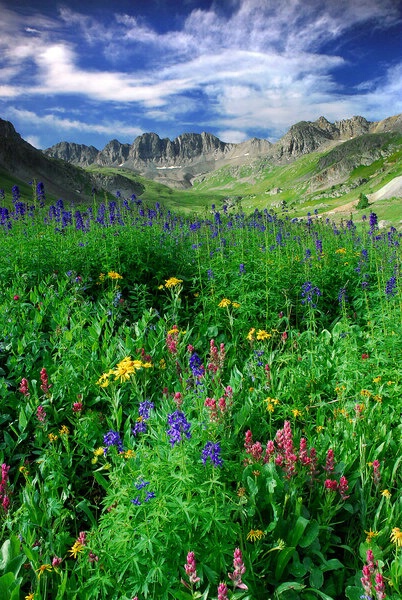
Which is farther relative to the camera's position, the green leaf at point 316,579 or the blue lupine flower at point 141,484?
the green leaf at point 316,579

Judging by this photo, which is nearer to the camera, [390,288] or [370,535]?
[370,535]

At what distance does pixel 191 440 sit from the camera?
116 inches

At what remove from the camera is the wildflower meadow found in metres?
2.62

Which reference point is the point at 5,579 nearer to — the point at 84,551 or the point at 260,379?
the point at 84,551

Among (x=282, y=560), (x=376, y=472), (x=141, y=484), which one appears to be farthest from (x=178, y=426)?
(x=376, y=472)

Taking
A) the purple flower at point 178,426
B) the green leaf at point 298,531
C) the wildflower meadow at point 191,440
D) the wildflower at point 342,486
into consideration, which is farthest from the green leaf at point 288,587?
the purple flower at point 178,426

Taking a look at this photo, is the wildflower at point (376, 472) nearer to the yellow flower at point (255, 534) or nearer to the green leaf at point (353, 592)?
the green leaf at point (353, 592)

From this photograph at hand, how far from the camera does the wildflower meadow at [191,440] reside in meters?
2.62

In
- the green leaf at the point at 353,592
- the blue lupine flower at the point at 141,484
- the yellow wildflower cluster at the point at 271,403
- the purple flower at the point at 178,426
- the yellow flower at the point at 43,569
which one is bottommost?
the green leaf at the point at 353,592

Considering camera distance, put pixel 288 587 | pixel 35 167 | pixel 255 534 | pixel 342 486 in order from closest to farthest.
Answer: pixel 288 587, pixel 255 534, pixel 342 486, pixel 35 167

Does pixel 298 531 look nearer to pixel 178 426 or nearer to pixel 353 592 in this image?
pixel 353 592

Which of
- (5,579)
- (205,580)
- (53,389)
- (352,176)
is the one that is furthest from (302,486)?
(352,176)

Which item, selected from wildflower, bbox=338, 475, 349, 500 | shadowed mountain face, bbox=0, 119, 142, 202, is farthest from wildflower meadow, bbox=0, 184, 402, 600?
shadowed mountain face, bbox=0, 119, 142, 202

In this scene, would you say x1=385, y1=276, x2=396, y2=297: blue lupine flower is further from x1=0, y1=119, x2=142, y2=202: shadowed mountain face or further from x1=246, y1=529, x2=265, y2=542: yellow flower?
x1=0, y1=119, x2=142, y2=202: shadowed mountain face
